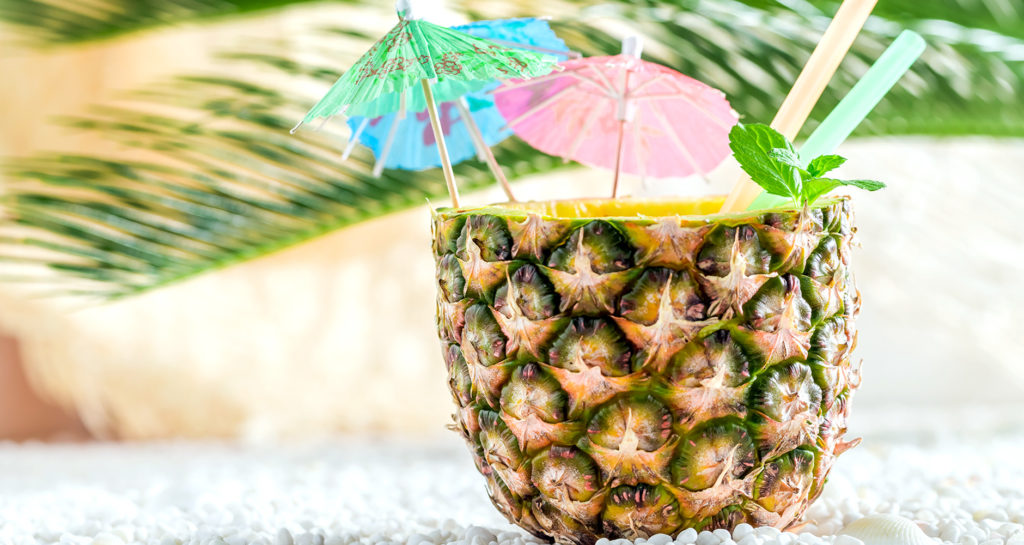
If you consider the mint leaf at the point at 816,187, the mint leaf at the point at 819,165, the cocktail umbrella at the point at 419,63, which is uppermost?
the cocktail umbrella at the point at 419,63

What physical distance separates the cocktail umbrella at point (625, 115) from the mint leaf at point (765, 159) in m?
0.20

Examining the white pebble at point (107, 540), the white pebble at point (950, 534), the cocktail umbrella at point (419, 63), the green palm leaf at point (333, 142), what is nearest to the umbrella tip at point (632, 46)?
the cocktail umbrella at point (419, 63)

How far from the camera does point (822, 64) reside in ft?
2.66

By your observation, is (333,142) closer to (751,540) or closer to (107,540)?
(107,540)

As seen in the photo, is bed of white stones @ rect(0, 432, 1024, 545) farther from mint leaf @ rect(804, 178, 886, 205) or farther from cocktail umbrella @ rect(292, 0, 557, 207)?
cocktail umbrella @ rect(292, 0, 557, 207)

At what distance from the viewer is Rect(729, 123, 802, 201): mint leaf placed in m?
0.75

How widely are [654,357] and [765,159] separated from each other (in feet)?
0.64

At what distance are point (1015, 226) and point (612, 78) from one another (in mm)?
1967

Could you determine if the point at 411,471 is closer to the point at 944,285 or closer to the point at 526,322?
the point at 526,322

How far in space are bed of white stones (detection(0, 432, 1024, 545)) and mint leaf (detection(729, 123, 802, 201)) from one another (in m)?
0.31

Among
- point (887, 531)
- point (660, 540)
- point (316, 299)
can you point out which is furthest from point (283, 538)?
point (316, 299)

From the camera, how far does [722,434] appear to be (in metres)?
0.77

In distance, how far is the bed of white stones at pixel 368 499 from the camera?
0.95 metres

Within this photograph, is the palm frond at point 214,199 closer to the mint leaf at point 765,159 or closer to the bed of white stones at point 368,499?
the bed of white stones at point 368,499
